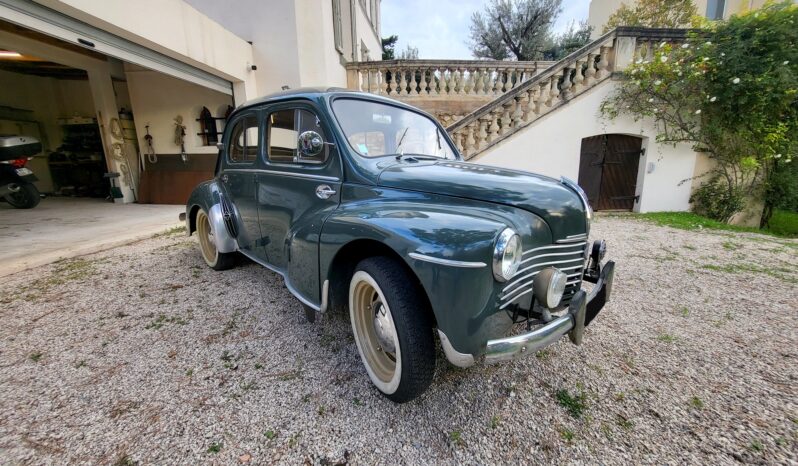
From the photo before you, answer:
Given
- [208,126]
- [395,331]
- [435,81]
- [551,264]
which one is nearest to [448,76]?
[435,81]

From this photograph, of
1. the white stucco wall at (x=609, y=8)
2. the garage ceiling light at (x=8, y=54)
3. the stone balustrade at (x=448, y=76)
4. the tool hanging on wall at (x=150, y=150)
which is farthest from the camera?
the white stucco wall at (x=609, y=8)

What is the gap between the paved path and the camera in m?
4.05

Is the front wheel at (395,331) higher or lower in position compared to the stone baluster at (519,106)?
lower

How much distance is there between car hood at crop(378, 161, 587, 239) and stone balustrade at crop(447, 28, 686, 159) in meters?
5.40

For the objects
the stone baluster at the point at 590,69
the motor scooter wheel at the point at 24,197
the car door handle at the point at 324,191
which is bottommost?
the motor scooter wheel at the point at 24,197

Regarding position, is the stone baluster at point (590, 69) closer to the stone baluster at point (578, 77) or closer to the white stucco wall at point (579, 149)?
the stone baluster at point (578, 77)

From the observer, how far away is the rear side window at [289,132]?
2.35 m

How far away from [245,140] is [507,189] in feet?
8.64

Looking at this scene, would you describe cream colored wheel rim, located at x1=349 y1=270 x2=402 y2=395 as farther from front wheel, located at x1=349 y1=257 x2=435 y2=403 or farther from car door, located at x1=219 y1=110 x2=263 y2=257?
car door, located at x1=219 y1=110 x2=263 y2=257

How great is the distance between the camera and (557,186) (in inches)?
75.7

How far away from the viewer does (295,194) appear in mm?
2473

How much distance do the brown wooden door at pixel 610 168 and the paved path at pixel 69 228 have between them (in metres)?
8.88

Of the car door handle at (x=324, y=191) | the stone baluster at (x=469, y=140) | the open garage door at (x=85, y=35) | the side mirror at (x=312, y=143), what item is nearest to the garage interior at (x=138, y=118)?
the open garage door at (x=85, y=35)

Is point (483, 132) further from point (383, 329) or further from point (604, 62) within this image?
point (383, 329)
